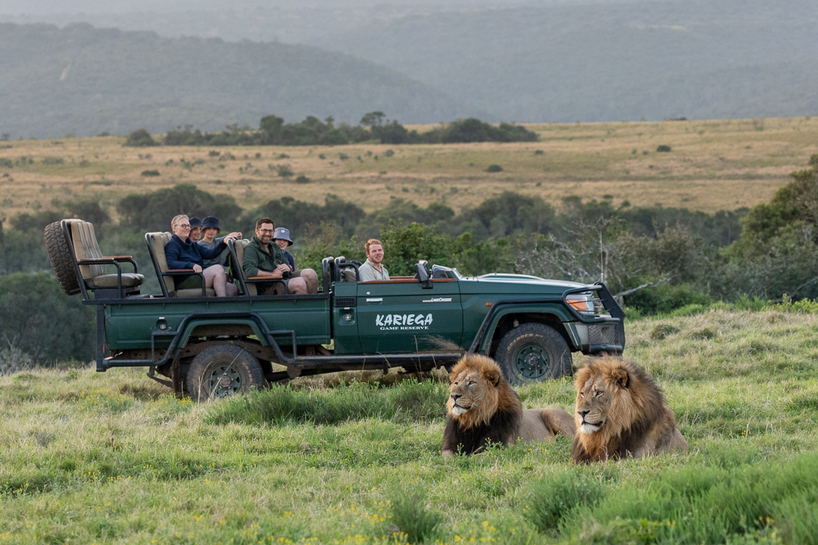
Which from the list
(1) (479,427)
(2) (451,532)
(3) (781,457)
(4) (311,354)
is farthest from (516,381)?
(2) (451,532)

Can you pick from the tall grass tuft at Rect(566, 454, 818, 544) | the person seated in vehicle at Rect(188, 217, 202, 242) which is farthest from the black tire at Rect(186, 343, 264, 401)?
the tall grass tuft at Rect(566, 454, 818, 544)

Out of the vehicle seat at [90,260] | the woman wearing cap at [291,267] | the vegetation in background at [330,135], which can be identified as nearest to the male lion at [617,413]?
the woman wearing cap at [291,267]

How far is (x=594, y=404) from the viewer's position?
16.5 feet

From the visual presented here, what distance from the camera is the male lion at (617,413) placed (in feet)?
16.5

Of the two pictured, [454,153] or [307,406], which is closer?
[307,406]

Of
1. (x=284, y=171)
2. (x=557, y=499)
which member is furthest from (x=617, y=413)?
(x=284, y=171)

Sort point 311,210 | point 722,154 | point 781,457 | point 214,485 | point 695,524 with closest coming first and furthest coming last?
point 695,524 < point 781,457 < point 214,485 < point 311,210 < point 722,154

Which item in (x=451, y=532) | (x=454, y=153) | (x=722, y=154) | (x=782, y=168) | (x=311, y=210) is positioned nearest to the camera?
(x=451, y=532)

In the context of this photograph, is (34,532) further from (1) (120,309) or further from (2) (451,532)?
(1) (120,309)

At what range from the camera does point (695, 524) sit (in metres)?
3.56

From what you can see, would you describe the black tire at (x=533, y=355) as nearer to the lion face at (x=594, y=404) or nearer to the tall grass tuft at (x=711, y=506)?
the lion face at (x=594, y=404)

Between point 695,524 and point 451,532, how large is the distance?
1191 mm

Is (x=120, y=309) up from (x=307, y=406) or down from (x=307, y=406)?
up

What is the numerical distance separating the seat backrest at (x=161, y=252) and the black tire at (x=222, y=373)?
81cm
